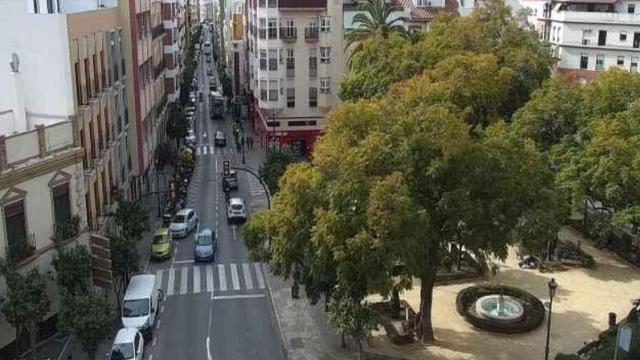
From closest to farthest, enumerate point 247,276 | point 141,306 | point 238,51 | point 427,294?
point 427,294 → point 141,306 → point 247,276 → point 238,51

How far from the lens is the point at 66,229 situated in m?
34.9

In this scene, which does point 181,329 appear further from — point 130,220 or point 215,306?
point 130,220

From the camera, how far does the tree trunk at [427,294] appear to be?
31031 millimetres

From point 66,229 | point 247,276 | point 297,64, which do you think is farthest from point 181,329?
point 297,64

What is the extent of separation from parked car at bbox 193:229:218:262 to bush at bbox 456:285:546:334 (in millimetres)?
17189

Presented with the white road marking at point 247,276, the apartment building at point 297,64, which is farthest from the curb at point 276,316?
the apartment building at point 297,64

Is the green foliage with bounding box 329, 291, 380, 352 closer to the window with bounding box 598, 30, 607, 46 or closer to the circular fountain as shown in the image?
the circular fountain

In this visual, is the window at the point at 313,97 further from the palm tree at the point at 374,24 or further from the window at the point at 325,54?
the palm tree at the point at 374,24

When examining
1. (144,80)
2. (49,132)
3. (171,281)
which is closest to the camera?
(49,132)

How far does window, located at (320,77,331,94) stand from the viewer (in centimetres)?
7356

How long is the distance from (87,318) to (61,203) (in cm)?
762

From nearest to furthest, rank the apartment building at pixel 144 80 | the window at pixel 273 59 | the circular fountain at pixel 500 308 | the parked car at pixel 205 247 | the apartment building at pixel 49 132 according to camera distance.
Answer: the apartment building at pixel 49 132 < the circular fountain at pixel 500 308 < the parked car at pixel 205 247 < the apartment building at pixel 144 80 < the window at pixel 273 59

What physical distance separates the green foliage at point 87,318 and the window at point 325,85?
46.0 m

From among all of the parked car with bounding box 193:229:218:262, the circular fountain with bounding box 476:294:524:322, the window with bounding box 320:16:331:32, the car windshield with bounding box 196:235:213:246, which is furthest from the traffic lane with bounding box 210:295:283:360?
the window with bounding box 320:16:331:32
